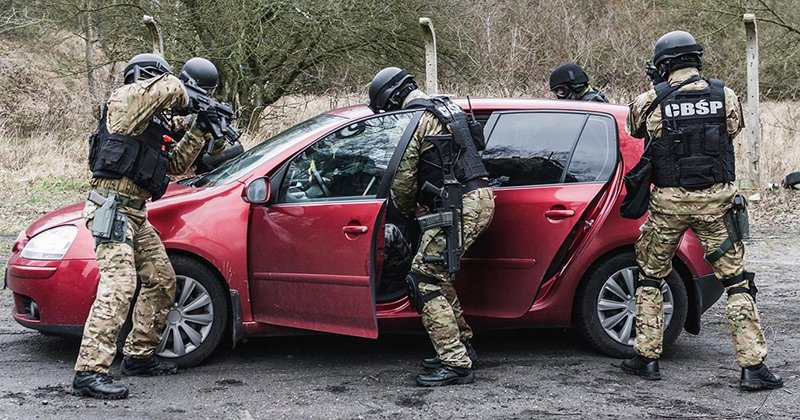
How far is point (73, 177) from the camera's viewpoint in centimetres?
1166

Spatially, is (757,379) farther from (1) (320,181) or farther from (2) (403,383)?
(1) (320,181)

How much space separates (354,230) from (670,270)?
1742 millimetres

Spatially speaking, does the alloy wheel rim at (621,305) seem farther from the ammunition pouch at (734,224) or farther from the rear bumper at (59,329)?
the rear bumper at (59,329)

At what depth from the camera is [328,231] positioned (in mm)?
4719

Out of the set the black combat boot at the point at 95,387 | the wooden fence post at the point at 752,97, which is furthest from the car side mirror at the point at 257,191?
the wooden fence post at the point at 752,97

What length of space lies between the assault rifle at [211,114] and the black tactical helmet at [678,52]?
2314mm

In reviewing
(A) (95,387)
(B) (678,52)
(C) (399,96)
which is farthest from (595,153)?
(A) (95,387)

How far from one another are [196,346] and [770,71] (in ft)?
41.0

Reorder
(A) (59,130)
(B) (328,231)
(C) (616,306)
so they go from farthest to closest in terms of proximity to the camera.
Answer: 1. (A) (59,130)
2. (C) (616,306)
3. (B) (328,231)

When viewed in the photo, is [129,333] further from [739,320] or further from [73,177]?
[73,177]

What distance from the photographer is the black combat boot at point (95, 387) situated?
441 centimetres

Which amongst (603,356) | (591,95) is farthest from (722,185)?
(591,95)

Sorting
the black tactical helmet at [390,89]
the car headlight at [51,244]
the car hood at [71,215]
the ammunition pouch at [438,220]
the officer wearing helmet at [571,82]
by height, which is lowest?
the car headlight at [51,244]

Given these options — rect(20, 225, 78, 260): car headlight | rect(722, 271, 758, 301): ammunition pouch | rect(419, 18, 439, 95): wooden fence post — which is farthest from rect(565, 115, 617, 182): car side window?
rect(419, 18, 439, 95): wooden fence post
